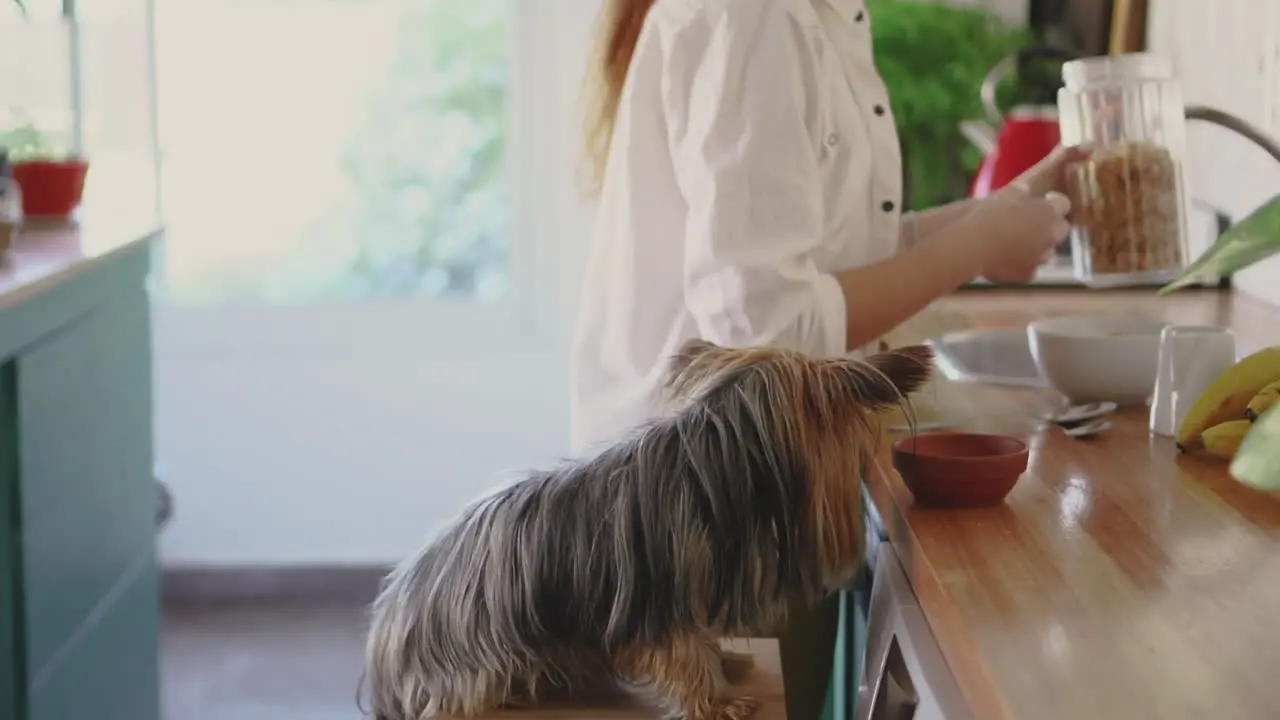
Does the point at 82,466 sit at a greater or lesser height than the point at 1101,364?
lesser

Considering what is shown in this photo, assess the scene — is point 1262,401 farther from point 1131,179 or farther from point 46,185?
point 46,185

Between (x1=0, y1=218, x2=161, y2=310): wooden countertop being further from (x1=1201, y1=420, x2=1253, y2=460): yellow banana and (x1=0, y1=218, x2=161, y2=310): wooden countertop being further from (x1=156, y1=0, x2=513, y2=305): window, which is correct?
(x1=1201, y1=420, x2=1253, y2=460): yellow banana

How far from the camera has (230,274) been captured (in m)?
3.60

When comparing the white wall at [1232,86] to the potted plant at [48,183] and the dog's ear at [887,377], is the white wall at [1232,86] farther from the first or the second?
the potted plant at [48,183]

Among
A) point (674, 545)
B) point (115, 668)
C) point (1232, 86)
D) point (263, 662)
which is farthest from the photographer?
point (263, 662)

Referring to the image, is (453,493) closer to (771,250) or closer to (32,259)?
(32,259)

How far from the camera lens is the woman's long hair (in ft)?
5.24

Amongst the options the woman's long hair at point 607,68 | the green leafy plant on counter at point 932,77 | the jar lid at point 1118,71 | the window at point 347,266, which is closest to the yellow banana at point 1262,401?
the jar lid at point 1118,71

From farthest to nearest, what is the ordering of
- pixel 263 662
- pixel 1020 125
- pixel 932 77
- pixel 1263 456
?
1. pixel 263 662
2. pixel 932 77
3. pixel 1020 125
4. pixel 1263 456

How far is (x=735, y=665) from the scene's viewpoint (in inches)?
49.8

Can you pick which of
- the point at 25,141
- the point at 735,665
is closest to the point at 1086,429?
the point at 735,665

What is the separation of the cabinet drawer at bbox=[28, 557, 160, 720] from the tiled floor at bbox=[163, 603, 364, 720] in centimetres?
52

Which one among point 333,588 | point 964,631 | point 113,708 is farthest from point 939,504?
point 333,588

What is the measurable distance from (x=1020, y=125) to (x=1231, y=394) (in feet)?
4.04
